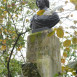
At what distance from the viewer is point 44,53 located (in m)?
3.56

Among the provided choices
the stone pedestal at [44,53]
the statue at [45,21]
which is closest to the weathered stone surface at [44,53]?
the stone pedestal at [44,53]

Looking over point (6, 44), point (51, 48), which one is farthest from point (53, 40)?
point (6, 44)

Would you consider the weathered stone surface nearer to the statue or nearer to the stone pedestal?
the stone pedestal

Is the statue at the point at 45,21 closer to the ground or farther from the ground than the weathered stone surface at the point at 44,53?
farther from the ground

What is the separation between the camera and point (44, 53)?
3557 millimetres

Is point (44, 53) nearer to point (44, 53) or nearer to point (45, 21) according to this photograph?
point (44, 53)

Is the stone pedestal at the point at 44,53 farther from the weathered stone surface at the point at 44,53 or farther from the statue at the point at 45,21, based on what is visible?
the statue at the point at 45,21

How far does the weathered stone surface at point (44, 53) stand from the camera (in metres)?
3.45

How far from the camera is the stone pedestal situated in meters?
3.45

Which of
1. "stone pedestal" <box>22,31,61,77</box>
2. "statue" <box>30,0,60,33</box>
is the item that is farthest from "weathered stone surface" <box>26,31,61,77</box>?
"statue" <box>30,0,60,33</box>

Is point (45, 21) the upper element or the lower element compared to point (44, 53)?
upper

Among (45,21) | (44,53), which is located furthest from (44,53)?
(45,21)

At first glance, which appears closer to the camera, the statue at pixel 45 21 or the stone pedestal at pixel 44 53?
the stone pedestal at pixel 44 53

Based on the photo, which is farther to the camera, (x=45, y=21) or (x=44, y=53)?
(x=45, y=21)
